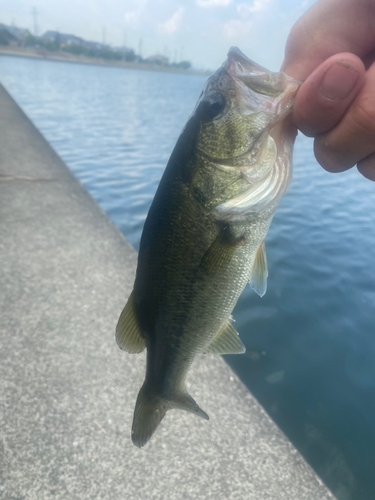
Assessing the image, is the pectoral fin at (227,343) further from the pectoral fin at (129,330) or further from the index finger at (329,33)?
the index finger at (329,33)

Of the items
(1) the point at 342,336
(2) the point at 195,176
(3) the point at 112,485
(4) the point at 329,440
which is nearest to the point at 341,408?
(4) the point at 329,440

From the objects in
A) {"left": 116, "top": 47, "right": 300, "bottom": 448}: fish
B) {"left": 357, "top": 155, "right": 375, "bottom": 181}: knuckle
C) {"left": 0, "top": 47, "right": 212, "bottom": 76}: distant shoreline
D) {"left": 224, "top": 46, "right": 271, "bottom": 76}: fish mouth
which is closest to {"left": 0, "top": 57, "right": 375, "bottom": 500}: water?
{"left": 116, "top": 47, "right": 300, "bottom": 448}: fish

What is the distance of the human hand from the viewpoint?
1163 mm

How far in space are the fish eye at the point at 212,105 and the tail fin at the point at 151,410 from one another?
138cm

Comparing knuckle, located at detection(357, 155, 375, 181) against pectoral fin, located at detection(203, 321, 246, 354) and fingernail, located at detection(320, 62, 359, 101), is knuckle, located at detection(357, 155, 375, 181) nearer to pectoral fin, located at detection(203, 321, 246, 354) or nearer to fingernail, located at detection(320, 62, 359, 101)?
fingernail, located at detection(320, 62, 359, 101)

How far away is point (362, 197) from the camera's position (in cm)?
930

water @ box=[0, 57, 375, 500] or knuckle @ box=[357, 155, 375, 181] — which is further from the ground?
knuckle @ box=[357, 155, 375, 181]

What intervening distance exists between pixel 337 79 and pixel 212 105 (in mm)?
517

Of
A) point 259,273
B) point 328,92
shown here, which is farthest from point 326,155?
point 259,273

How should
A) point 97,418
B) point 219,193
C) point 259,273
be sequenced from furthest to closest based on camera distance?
point 97,418 < point 259,273 < point 219,193

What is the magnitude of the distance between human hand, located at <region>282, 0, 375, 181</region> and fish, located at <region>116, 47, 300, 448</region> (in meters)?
0.16

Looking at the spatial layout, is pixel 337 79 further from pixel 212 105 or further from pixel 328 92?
pixel 212 105

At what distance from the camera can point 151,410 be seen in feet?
5.85

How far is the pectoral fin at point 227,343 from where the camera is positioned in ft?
5.89
